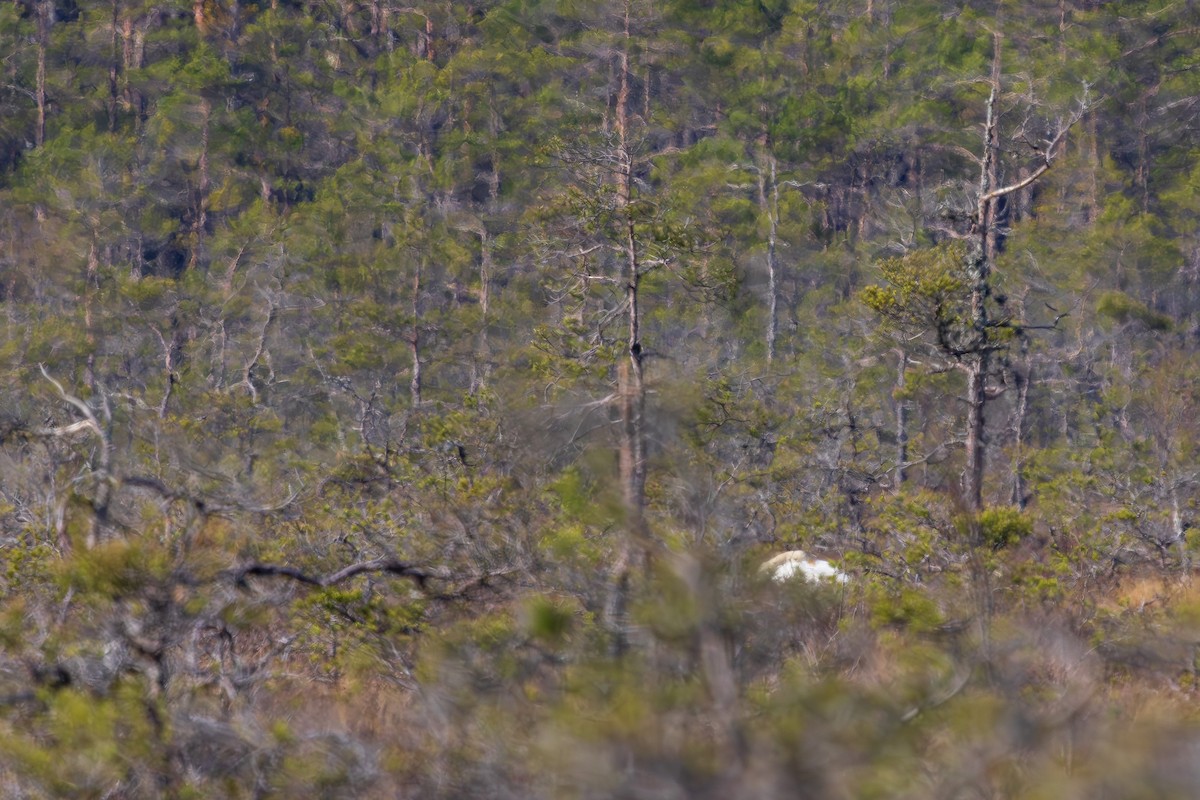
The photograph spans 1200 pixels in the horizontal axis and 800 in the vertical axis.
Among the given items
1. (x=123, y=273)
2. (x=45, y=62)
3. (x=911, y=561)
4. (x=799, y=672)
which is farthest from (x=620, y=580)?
(x=45, y=62)

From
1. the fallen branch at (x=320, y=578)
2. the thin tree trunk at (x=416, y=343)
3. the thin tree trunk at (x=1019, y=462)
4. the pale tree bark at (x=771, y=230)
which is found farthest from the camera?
the pale tree bark at (x=771, y=230)

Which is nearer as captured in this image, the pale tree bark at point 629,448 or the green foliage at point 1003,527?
the pale tree bark at point 629,448

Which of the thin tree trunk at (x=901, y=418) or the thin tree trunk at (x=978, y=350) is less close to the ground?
the thin tree trunk at (x=978, y=350)

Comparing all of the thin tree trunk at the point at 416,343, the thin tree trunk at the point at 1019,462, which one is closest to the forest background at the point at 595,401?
the thin tree trunk at the point at 416,343

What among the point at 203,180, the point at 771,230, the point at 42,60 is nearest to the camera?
the point at 771,230

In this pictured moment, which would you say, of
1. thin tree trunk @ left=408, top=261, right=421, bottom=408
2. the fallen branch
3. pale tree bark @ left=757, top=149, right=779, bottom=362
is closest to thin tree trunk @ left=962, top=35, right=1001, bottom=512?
the fallen branch

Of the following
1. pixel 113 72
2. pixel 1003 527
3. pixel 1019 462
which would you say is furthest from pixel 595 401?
pixel 113 72

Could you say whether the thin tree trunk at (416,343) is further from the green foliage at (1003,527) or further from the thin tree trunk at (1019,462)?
the green foliage at (1003,527)

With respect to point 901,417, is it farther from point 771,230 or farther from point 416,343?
point 416,343

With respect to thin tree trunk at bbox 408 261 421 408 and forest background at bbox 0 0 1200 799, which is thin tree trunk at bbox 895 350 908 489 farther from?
thin tree trunk at bbox 408 261 421 408

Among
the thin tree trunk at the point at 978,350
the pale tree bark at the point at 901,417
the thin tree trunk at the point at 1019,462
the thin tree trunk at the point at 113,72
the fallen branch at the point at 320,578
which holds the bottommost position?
the pale tree bark at the point at 901,417

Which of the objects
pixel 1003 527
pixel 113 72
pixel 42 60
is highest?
pixel 1003 527

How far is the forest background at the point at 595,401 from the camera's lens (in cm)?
376

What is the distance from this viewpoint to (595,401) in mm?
9672
